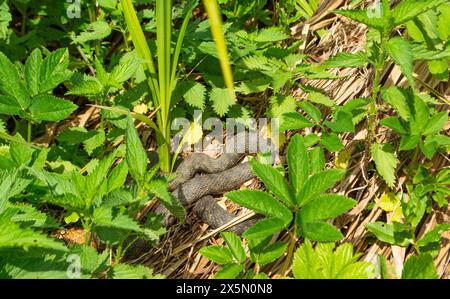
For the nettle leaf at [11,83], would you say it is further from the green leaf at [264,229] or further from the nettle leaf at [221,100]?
the green leaf at [264,229]

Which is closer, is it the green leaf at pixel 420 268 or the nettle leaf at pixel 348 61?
the green leaf at pixel 420 268

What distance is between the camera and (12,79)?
2.54 metres

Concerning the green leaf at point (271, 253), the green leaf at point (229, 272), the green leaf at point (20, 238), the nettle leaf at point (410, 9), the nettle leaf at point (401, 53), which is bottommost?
the green leaf at point (229, 272)

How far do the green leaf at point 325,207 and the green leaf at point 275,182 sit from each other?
0.22 ft

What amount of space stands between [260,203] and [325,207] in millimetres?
229

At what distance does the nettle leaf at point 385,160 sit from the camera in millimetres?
2432

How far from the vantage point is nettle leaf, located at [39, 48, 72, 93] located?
254cm

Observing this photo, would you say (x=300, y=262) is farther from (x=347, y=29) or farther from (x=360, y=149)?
(x=347, y=29)

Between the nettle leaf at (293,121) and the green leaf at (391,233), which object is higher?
the nettle leaf at (293,121)

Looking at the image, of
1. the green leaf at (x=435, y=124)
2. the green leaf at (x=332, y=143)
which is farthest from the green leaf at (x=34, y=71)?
the green leaf at (x=435, y=124)

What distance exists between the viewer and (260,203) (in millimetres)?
2176

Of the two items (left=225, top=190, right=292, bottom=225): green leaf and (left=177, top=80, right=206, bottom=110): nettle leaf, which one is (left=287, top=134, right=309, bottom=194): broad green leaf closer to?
(left=225, top=190, right=292, bottom=225): green leaf

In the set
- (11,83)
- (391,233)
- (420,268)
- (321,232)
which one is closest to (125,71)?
(11,83)
